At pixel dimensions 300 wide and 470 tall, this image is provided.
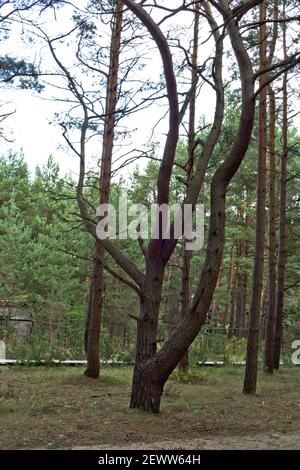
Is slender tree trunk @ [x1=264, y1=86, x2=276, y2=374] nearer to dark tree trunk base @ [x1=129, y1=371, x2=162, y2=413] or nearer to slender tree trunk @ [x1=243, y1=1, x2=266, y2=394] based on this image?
slender tree trunk @ [x1=243, y1=1, x2=266, y2=394]

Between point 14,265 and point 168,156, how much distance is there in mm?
15071

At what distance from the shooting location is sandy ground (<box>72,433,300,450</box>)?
493cm

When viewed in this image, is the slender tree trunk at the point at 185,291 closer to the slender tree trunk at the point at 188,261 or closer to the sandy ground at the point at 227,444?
the slender tree trunk at the point at 188,261

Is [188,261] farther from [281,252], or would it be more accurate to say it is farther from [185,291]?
[281,252]

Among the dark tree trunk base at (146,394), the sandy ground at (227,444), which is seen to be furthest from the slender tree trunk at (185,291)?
the sandy ground at (227,444)

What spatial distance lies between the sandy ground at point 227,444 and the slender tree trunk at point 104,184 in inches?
152

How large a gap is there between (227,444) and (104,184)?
5.26m

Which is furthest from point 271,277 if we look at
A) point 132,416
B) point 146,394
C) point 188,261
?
point 132,416

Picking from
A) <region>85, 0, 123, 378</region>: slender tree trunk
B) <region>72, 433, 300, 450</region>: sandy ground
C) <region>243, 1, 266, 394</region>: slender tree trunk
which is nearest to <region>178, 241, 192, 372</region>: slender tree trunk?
<region>243, 1, 266, 394</region>: slender tree trunk

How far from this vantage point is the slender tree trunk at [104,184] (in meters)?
9.03

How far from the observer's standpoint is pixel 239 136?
659cm

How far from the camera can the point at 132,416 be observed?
19.9 feet

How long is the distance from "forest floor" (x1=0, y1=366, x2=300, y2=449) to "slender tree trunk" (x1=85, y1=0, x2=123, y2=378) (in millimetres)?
500
